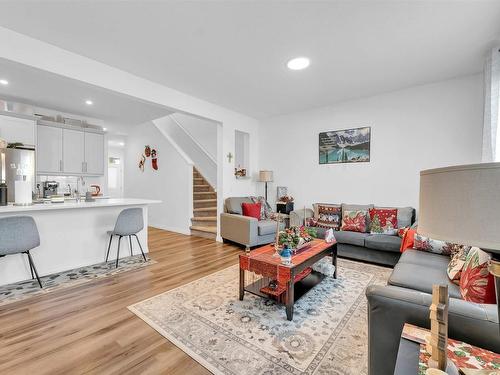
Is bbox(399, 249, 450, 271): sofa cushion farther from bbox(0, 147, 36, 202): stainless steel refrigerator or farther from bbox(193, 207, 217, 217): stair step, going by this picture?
bbox(0, 147, 36, 202): stainless steel refrigerator

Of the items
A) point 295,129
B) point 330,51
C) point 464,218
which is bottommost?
point 464,218

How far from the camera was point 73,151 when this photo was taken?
5.09 meters

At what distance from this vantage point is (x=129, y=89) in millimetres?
3199

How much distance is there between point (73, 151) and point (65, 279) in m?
3.25

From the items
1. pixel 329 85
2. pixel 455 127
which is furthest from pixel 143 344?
pixel 455 127

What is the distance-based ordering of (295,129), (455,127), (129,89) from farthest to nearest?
(295,129), (455,127), (129,89)

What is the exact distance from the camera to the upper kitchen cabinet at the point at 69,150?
4676mm

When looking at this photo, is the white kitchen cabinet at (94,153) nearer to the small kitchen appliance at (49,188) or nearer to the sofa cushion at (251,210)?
the small kitchen appliance at (49,188)

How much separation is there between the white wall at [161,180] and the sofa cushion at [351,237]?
3138mm

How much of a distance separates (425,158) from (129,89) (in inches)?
172

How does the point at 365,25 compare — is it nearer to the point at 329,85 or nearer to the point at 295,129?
the point at 329,85

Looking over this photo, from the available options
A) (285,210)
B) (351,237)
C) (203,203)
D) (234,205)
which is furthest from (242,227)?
(203,203)

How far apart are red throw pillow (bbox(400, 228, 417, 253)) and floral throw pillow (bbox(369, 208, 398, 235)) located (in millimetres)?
386

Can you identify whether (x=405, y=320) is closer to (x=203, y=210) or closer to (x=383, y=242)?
(x=383, y=242)
